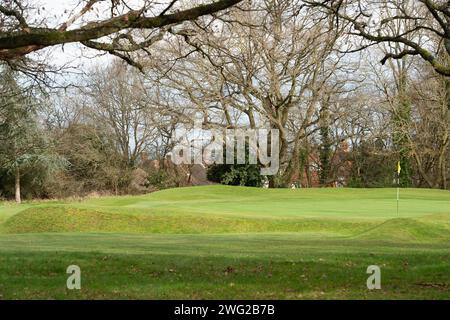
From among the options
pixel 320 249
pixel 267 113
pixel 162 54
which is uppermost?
pixel 162 54

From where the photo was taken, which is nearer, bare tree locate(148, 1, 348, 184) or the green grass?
the green grass

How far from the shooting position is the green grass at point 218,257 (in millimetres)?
8570

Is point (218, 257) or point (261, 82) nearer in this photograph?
point (218, 257)

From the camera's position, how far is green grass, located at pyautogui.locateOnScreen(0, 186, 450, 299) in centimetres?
857

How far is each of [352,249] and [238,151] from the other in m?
32.8

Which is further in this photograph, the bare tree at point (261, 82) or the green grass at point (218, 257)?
the bare tree at point (261, 82)

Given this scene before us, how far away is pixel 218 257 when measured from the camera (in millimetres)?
11656

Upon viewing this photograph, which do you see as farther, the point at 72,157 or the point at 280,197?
the point at 72,157

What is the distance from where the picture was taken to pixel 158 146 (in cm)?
5788

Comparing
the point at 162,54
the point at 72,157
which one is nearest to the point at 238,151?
the point at 162,54

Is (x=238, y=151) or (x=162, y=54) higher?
(x=162, y=54)

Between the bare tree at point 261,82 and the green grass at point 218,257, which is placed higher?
the bare tree at point 261,82

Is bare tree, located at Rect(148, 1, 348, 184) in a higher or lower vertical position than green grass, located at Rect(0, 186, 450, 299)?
higher
